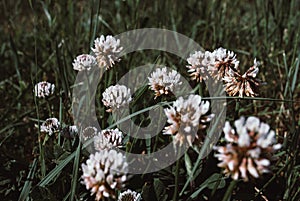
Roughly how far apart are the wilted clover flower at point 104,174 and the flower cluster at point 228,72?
36 centimetres

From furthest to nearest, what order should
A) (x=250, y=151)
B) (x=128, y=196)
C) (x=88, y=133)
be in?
(x=88, y=133), (x=128, y=196), (x=250, y=151)

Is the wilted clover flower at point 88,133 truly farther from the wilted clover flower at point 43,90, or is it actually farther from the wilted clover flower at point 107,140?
the wilted clover flower at point 43,90

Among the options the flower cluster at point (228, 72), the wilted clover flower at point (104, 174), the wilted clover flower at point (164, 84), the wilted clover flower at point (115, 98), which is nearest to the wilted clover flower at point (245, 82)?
the flower cluster at point (228, 72)

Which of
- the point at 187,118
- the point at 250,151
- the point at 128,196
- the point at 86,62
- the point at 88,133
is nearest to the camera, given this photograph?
the point at 250,151

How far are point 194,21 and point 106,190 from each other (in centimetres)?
158

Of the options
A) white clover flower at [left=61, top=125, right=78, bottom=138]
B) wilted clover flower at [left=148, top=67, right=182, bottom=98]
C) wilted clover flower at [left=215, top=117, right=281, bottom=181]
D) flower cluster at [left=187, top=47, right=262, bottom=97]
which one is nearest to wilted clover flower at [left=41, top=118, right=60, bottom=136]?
white clover flower at [left=61, top=125, right=78, bottom=138]

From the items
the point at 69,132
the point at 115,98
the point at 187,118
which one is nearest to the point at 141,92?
the point at 115,98

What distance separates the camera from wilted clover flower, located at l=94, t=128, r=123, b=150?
102 cm

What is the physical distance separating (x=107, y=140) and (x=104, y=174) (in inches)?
9.3

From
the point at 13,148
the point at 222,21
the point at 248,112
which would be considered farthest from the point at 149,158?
the point at 222,21

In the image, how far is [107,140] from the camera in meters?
1.03

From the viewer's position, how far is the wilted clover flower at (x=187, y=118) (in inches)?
32.6

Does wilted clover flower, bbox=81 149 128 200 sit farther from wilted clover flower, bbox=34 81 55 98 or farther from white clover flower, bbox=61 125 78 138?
wilted clover flower, bbox=34 81 55 98

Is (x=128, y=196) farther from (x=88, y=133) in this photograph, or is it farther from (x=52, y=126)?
(x=52, y=126)
